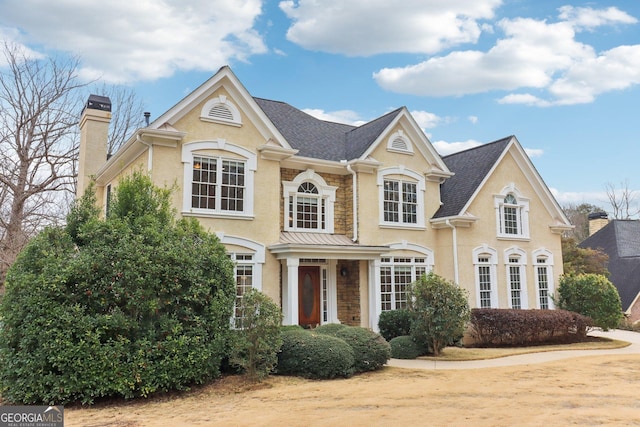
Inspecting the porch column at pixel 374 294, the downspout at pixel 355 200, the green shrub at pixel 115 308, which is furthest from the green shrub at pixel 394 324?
the green shrub at pixel 115 308

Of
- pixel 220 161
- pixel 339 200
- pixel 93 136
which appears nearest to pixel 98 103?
pixel 93 136

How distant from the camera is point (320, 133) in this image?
19172 millimetres

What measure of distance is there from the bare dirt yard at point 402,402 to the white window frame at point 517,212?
29.3ft

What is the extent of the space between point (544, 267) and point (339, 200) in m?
10.1

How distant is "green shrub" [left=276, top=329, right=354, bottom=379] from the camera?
10602 mm

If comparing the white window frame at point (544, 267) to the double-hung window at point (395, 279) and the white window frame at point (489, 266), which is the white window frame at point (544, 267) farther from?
the double-hung window at point (395, 279)

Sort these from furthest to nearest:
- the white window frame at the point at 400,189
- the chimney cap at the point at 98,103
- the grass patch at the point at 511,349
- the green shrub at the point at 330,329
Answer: the chimney cap at the point at 98,103, the white window frame at the point at 400,189, the grass patch at the point at 511,349, the green shrub at the point at 330,329

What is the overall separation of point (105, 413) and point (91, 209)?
4231mm

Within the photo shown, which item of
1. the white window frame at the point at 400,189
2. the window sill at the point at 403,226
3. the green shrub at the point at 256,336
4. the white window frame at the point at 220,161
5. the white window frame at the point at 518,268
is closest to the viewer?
the green shrub at the point at 256,336

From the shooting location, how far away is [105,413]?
315 inches

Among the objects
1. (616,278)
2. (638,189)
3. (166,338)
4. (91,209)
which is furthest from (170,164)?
(638,189)

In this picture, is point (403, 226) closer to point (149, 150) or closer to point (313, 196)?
point (313, 196)

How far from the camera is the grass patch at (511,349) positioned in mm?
13562

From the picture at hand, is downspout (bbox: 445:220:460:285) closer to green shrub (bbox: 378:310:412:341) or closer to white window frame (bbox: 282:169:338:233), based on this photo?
green shrub (bbox: 378:310:412:341)
